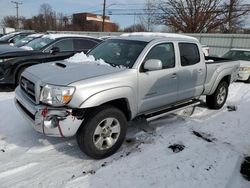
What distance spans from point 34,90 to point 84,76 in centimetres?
76

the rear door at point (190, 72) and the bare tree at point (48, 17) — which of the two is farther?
the bare tree at point (48, 17)

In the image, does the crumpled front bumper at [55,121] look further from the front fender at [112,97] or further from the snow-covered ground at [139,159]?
the snow-covered ground at [139,159]

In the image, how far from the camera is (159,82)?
4.53 m

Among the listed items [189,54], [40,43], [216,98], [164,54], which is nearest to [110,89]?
[164,54]

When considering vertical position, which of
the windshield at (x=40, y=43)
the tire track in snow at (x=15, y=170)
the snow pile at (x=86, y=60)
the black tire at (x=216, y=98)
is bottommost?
the tire track in snow at (x=15, y=170)

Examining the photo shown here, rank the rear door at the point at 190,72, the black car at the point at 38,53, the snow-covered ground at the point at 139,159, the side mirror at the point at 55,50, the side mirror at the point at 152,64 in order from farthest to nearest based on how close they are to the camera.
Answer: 1. the side mirror at the point at 55,50
2. the black car at the point at 38,53
3. the rear door at the point at 190,72
4. the side mirror at the point at 152,64
5. the snow-covered ground at the point at 139,159

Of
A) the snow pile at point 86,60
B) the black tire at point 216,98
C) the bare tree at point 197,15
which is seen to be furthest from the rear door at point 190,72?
the bare tree at point 197,15

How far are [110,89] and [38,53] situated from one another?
4784 millimetres

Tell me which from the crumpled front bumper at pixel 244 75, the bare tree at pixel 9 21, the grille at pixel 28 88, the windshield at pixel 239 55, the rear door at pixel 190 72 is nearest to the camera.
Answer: the grille at pixel 28 88

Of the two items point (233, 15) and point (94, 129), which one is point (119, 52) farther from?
point (233, 15)

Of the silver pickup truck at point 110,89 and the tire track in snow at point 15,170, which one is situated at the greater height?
the silver pickup truck at point 110,89

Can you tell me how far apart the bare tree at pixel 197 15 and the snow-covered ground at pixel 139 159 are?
2440cm

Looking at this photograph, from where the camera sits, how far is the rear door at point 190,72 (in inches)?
200

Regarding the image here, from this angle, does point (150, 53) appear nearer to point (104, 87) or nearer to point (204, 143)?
point (104, 87)
